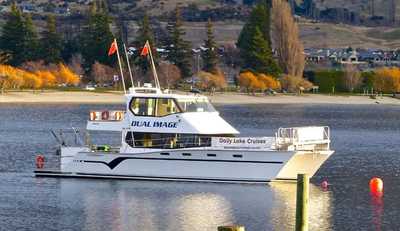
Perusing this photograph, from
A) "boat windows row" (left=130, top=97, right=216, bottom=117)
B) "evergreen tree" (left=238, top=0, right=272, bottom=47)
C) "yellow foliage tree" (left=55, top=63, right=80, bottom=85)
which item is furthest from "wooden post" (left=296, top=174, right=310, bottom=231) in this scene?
"yellow foliage tree" (left=55, top=63, right=80, bottom=85)

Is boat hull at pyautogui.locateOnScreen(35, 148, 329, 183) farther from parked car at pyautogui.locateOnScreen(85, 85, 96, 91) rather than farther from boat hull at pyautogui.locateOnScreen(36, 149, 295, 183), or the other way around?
parked car at pyautogui.locateOnScreen(85, 85, 96, 91)

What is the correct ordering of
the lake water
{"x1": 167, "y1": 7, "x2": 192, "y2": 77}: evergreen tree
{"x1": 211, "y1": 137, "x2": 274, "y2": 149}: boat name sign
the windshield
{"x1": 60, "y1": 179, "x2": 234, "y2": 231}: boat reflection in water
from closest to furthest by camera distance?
{"x1": 60, "y1": 179, "x2": 234, "y2": 231}: boat reflection in water, the lake water, {"x1": 211, "y1": 137, "x2": 274, "y2": 149}: boat name sign, the windshield, {"x1": 167, "y1": 7, "x2": 192, "y2": 77}: evergreen tree

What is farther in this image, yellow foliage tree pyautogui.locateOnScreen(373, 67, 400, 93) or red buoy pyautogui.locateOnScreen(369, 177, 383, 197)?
yellow foliage tree pyautogui.locateOnScreen(373, 67, 400, 93)

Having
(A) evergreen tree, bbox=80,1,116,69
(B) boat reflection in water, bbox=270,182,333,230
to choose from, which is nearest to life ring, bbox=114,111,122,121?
(B) boat reflection in water, bbox=270,182,333,230

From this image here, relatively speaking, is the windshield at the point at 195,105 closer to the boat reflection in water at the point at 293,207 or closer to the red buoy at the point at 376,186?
the boat reflection in water at the point at 293,207

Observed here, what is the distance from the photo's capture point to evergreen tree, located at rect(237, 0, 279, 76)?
173 meters

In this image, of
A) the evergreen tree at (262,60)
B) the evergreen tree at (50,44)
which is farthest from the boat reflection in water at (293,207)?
the evergreen tree at (50,44)

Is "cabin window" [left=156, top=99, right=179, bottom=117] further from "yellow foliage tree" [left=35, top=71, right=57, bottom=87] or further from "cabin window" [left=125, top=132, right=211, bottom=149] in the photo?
"yellow foliage tree" [left=35, top=71, right=57, bottom=87]

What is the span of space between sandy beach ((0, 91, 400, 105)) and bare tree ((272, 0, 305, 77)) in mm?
4643

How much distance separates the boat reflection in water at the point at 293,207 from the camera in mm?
49906

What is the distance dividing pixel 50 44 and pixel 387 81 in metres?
48.6

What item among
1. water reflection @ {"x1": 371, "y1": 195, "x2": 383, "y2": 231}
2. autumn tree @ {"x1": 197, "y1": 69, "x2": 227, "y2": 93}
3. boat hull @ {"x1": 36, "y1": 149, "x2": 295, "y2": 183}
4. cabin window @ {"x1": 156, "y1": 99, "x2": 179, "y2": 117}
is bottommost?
water reflection @ {"x1": 371, "y1": 195, "x2": 383, "y2": 231}

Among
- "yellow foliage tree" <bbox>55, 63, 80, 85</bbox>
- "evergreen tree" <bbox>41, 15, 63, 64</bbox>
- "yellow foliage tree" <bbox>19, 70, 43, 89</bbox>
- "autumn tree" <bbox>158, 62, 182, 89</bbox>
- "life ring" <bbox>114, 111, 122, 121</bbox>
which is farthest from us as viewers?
"evergreen tree" <bbox>41, 15, 63, 64</bbox>

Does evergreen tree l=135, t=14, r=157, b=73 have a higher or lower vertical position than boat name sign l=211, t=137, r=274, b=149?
higher
